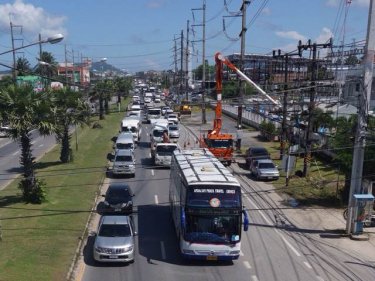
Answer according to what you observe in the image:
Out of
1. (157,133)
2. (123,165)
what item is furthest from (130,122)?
(123,165)

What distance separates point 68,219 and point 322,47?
72.2 feet

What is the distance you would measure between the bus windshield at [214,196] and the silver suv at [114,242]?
2858 mm

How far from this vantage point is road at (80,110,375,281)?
777 inches

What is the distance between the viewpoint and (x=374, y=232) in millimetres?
26750

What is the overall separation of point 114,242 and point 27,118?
11497 millimetres

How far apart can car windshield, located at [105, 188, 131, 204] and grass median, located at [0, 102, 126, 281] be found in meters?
1.29

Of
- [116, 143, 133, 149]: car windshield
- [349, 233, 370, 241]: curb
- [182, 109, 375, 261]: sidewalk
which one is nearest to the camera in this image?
[182, 109, 375, 261]: sidewalk

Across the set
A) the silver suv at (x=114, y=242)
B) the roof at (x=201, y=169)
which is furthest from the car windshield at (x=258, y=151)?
the silver suv at (x=114, y=242)

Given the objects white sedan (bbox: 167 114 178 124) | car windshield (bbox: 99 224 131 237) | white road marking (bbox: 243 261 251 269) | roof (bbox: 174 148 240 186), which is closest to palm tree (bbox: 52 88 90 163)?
roof (bbox: 174 148 240 186)

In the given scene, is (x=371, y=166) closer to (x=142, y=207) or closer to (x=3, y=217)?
(x=142, y=207)

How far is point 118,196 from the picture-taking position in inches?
1132

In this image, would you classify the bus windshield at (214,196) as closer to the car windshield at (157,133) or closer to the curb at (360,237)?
the curb at (360,237)

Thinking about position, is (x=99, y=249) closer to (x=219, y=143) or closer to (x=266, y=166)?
(x=266, y=166)

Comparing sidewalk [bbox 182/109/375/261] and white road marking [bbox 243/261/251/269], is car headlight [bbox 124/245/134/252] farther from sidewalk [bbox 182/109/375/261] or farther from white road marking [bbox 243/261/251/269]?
sidewalk [bbox 182/109/375/261]
